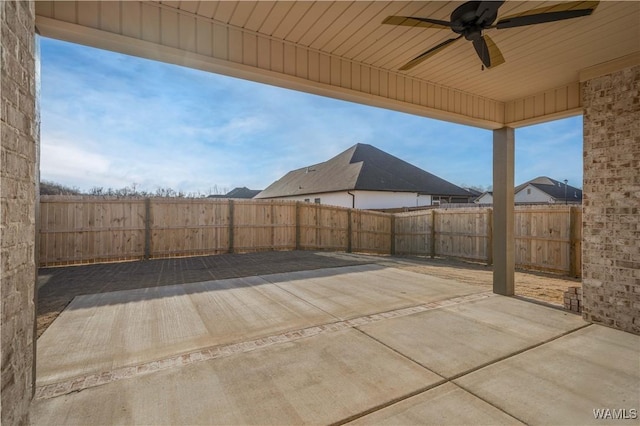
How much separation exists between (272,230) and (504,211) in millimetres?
7613

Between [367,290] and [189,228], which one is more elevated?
[189,228]

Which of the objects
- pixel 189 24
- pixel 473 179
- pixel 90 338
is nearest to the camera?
pixel 189 24

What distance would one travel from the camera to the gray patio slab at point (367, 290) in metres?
4.37

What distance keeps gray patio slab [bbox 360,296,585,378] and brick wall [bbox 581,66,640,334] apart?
0.44 meters

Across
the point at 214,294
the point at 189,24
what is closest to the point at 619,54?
the point at 189,24

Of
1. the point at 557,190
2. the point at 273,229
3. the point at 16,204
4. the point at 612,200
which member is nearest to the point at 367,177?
the point at 273,229

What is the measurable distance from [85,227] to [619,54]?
11168mm

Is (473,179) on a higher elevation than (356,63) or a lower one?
higher

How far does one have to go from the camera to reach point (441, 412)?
2.04 metres

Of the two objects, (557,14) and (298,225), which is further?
(298,225)

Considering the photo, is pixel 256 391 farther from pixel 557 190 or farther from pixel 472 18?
pixel 557 190

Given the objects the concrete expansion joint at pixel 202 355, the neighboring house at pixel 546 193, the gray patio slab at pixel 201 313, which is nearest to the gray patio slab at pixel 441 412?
the concrete expansion joint at pixel 202 355

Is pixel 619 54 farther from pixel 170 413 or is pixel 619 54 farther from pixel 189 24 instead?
pixel 170 413

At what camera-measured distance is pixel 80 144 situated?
1163 centimetres
